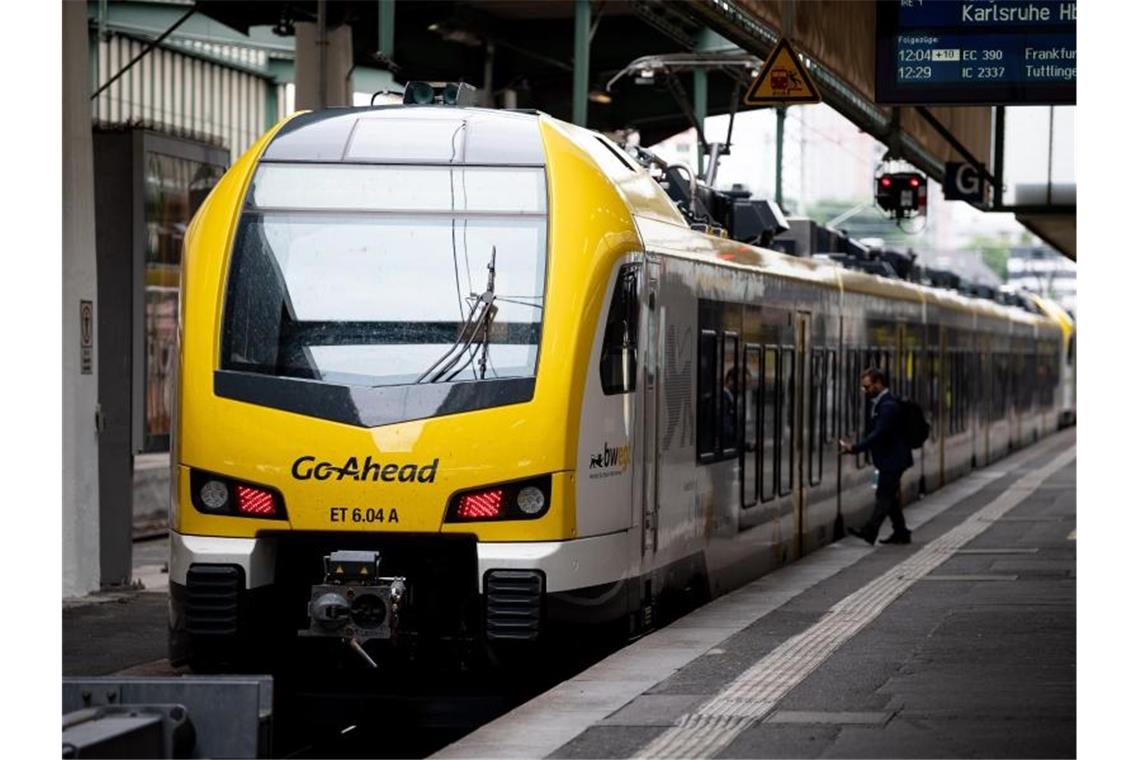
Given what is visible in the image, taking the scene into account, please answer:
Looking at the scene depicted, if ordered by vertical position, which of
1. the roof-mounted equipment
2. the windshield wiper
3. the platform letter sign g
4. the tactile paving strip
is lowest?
the tactile paving strip

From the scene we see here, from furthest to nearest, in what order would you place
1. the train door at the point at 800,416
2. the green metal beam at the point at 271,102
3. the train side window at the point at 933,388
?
the green metal beam at the point at 271,102, the train side window at the point at 933,388, the train door at the point at 800,416

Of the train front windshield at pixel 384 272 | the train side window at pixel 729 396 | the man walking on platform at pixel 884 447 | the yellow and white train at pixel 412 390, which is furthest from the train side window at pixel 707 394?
the man walking on platform at pixel 884 447

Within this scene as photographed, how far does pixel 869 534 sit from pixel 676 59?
6095mm

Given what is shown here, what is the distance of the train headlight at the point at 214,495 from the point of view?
11289 mm

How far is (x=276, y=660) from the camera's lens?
38.0 feet

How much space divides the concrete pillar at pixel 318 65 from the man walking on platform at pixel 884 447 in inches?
263

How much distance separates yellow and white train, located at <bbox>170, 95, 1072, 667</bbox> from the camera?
11148 millimetres

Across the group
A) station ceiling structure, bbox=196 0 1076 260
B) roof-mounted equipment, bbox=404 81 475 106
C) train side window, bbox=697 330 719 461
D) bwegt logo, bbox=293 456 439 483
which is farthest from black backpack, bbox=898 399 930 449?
bwegt logo, bbox=293 456 439 483

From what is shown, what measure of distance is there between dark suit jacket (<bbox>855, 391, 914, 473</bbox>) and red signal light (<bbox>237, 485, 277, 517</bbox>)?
10648 mm

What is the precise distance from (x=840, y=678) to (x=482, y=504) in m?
1.88

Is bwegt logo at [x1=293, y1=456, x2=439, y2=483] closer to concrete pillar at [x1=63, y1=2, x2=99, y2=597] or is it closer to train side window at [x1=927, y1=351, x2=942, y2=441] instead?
concrete pillar at [x1=63, y1=2, x2=99, y2=597]

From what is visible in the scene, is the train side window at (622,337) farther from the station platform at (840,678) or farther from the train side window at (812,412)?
the train side window at (812,412)
